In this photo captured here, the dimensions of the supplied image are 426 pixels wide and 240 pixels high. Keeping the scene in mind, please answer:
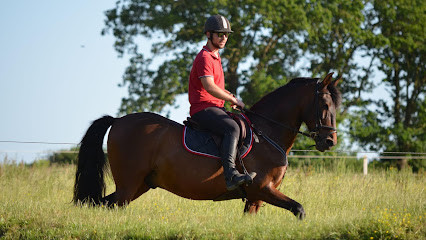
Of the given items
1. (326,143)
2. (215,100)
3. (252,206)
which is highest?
(215,100)

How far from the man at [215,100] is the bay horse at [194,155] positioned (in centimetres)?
31

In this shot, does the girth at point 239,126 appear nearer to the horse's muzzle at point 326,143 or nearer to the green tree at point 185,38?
the horse's muzzle at point 326,143

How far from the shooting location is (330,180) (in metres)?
11.9

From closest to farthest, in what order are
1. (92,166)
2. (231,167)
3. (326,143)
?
(231,167), (326,143), (92,166)

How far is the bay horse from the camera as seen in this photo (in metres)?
6.73

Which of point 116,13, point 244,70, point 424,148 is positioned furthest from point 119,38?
point 424,148

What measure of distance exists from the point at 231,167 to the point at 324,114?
4.90 ft

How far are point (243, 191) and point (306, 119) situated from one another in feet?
4.37

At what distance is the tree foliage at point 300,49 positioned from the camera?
25125mm

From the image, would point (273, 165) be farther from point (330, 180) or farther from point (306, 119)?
point (330, 180)

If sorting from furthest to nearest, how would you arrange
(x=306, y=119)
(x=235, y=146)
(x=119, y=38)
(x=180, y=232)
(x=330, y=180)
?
1. (x=119, y=38)
2. (x=330, y=180)
3. (x=306, y=119)
4. (x=235, y=146)
5. (x=180, y=232)

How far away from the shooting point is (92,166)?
7.26 metres

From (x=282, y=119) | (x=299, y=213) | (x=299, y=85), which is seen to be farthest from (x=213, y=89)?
(x=299, y=213)

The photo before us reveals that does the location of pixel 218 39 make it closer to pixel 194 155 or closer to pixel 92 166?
pixel 194 155
